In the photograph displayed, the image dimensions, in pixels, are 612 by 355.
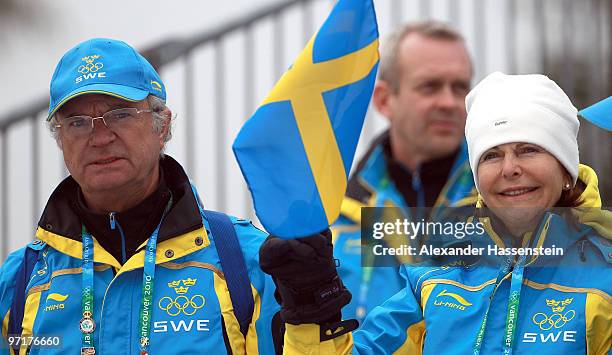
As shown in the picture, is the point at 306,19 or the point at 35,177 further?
the point at 306,19

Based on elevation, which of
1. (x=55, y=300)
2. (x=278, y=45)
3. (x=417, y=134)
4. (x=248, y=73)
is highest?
(x=278, y=45)

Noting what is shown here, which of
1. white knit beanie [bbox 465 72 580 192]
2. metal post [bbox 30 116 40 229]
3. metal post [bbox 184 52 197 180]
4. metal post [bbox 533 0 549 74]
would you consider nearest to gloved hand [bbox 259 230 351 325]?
white knit beanie [bbox 465 72 580 192]

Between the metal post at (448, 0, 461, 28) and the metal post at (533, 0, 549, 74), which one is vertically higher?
the metal post at (448, 0, 461, 28)

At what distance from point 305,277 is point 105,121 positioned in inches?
36.4

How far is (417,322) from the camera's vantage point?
3.61 meters

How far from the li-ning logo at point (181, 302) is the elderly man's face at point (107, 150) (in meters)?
0.37

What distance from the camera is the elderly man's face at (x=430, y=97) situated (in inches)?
218

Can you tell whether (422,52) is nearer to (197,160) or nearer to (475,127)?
(197,160)

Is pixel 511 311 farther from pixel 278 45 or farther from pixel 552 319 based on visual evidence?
pixel 278 45

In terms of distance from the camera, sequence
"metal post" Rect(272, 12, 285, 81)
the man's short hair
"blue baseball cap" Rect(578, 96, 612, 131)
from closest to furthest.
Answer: "blue baseball cap" Rect(578, 96, 612, 131) → the man's short hair → "metal post" Rect(272, 12, 285, 81)

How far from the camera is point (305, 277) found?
3.35m

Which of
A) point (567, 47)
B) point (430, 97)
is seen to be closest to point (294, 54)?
point (430, 97)

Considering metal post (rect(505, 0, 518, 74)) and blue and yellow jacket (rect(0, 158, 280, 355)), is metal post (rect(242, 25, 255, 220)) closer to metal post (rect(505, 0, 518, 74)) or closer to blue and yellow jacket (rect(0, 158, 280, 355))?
metal post (rect(505, 0, 518, 74))

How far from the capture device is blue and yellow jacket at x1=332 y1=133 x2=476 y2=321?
486cm
